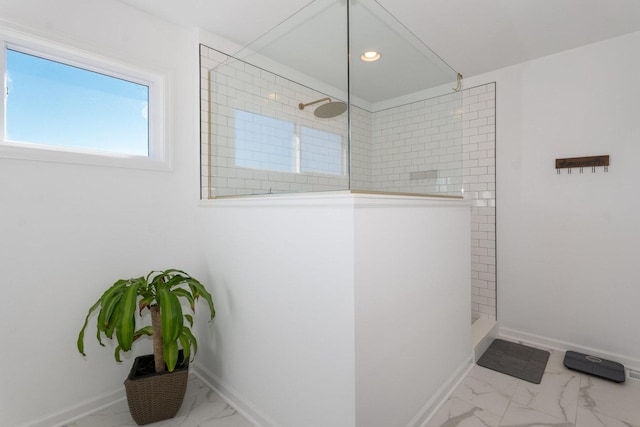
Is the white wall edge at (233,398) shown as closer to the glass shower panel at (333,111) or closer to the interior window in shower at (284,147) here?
the glass shower panel at (333,111)

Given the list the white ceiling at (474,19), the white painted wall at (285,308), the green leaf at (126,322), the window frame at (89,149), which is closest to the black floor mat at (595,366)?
the white painted wall at (285,308)

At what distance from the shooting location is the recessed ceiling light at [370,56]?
1.47 meters

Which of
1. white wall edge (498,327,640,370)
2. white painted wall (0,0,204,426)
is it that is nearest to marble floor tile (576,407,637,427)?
white wall edge (498,327,640,370)

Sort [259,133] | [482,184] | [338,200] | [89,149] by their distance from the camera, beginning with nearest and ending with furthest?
[338,200] < [89,149] < [259,133] < [482,184]

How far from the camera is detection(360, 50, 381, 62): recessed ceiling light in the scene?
147cm

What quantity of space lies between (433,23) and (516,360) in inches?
97.0

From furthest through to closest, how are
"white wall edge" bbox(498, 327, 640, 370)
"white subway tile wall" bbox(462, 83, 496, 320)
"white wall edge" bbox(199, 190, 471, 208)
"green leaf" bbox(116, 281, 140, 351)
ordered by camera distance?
"white subway tile wall" bbox(462, 83, 496, 320) < "white wall edge" bbox(498, 327, 640, 370) < "green leaf" bbox(116, 281, 140, 351) < "white wall edge" bbox(199, 190, 471, 208)

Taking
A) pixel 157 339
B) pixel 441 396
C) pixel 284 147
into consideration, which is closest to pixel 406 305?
pixel 441 396

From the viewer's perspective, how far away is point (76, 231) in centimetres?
167

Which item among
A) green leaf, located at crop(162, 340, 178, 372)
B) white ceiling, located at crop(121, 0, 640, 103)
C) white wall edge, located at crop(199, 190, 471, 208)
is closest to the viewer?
white wall edge, located at crop(199, 190, 471, 208)

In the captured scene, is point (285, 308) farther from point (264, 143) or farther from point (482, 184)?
point (482, 184)

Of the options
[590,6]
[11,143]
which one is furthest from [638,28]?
[11,143]

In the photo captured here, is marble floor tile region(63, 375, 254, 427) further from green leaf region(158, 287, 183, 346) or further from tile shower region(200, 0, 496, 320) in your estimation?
tile shower region(200, 0, 496, 320)

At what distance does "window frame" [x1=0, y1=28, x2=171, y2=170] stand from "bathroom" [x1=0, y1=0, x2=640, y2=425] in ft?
0.13
